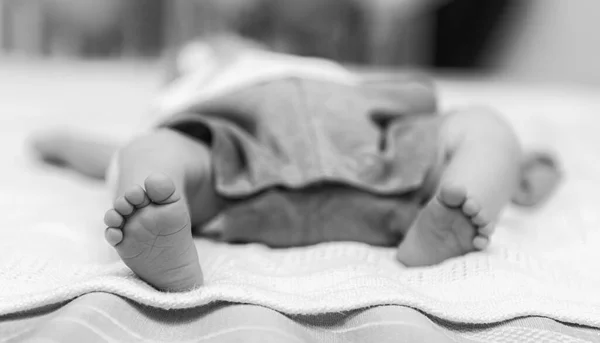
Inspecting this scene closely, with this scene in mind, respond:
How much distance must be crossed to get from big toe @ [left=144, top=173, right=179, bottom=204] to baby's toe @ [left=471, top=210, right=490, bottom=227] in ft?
0.90

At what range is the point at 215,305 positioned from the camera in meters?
0.49

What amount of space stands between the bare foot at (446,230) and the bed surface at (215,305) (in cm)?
10

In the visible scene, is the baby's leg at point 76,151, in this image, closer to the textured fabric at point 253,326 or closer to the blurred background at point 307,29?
the textured fabric at point 253,326

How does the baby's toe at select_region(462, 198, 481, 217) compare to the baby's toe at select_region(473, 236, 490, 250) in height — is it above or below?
above

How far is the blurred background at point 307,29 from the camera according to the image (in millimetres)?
3318

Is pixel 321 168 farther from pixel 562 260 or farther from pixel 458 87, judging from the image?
pixel 458 87

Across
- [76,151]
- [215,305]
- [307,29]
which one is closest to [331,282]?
[215,305]

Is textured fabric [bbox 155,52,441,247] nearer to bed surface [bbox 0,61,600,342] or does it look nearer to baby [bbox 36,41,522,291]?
baby [bbox 36,41,522,291]

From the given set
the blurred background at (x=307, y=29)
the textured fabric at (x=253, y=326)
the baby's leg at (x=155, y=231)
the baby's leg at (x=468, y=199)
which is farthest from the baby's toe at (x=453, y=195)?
the blurred background at (x=307, y=29)

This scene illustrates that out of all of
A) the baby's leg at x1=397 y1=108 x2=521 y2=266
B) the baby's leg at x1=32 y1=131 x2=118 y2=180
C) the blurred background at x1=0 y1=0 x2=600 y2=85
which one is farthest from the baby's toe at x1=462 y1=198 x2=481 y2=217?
the blurred background at x1=0 y1=0 x2=600 y2=85

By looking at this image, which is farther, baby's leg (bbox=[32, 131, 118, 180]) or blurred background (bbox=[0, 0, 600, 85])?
blurred background (bbox=[0, 0, 600, 85])

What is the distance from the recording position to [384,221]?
27.0 inches

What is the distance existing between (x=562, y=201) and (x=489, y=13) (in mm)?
2673

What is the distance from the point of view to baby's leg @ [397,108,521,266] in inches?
21.5
